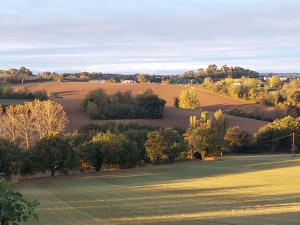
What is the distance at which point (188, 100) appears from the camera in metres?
140

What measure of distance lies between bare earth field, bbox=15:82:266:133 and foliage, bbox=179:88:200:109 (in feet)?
7.50

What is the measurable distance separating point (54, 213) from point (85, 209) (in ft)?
7.60

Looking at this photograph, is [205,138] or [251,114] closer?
[205,138]

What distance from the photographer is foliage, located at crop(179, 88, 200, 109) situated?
139 metres

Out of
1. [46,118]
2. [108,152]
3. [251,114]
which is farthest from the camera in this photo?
[251,114]

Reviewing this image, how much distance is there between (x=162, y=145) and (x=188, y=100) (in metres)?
59.3

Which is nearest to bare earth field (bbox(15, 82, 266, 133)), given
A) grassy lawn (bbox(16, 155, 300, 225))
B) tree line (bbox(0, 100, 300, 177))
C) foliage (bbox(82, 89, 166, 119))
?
foliage (bbox(82, 89, 166, 119))

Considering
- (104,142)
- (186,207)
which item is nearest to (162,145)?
(104,142)

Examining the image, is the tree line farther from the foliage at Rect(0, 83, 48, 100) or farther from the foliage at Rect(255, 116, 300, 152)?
the foliage at Rect(0, 83, 48, 100)

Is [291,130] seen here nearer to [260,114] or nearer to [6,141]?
[260,114]

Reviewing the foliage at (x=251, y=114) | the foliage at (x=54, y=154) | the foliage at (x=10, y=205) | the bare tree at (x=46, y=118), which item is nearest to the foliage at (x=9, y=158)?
the foliage at (x=54, y=154)

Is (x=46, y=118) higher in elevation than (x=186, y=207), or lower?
higher

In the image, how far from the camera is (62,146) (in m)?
66.9

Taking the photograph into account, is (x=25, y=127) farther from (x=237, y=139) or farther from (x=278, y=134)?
(x=278, y=134)
